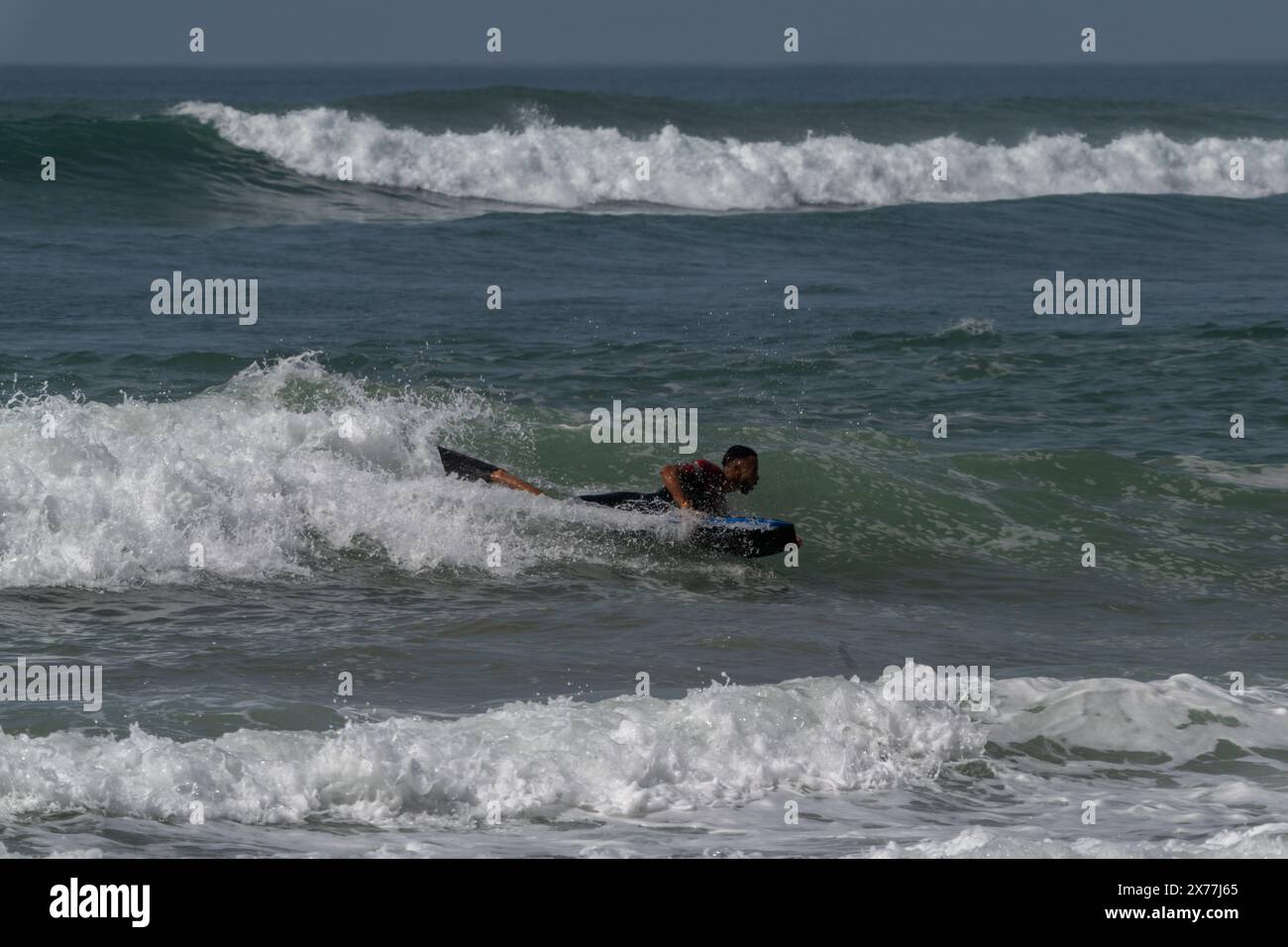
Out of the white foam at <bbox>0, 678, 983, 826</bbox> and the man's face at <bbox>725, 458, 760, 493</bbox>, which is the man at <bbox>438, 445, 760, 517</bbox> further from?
the white foam at <bbox>0, 678, 983, 826</bbox>

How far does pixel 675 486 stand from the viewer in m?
11.5

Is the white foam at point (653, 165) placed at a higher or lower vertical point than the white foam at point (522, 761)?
higher

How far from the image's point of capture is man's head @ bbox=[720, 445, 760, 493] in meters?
11.5

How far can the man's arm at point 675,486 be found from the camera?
11484 mm

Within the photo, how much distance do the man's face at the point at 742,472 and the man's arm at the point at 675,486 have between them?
351 mm

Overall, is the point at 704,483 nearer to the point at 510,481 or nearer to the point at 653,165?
the point at 510,481

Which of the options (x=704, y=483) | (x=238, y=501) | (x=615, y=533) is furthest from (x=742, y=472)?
(x=238, y=501)

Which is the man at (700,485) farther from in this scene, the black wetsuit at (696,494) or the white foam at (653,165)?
the white foam at (653,165)

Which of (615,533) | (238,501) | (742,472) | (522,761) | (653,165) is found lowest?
(522,761)

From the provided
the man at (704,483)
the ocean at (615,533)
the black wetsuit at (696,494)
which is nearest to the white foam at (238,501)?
the ocean at (615,533)

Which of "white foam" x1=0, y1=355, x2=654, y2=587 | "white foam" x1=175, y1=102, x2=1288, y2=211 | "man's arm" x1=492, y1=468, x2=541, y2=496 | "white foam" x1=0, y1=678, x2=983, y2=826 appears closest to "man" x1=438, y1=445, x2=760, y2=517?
"white foam" x1=0, y1=355, x2=654, y2=587

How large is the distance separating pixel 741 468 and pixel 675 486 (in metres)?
0.48

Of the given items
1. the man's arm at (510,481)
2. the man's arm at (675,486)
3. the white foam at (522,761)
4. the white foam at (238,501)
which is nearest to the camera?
the white foam at (522,761)
